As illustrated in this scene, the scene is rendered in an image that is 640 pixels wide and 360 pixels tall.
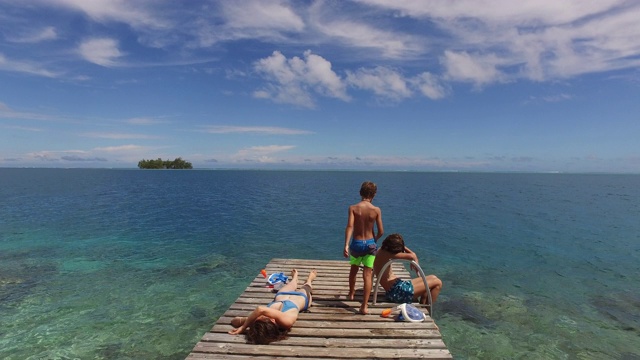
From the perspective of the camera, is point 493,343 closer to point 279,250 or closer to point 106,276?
point 279,250

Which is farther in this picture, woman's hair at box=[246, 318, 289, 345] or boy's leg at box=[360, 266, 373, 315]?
boy's leg at box=[360, 266, 373, 315]

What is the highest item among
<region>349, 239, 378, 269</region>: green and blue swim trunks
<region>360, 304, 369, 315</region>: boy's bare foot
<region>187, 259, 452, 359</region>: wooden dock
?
<region>349, 239, 378, 269</region>: green and blue swim trunks

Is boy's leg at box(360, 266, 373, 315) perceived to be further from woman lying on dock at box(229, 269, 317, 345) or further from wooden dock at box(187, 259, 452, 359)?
woman lying on dock at box(229, 269, 317, 345)

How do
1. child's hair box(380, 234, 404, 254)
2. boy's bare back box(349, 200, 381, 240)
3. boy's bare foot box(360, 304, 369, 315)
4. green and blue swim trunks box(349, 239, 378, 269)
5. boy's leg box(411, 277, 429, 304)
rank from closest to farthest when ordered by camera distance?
boy's bare back box(349, 200, 381, 240) → green and blue swim trunks box(349, 239, 378, 269) → boy's bare foot box(360, 304, 369, 315) → child's hair box(380, 234, 404, 254) → boy's leg box(411, 277, 429, 304)

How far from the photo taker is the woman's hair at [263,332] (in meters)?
6.98

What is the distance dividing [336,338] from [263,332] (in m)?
1.59

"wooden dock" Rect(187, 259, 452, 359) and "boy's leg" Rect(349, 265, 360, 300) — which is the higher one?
"boy's leg" Rect(349, 265, 360, 300)

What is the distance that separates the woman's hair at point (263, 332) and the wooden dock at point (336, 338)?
12cm

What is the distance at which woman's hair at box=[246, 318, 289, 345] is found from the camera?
22.9ft

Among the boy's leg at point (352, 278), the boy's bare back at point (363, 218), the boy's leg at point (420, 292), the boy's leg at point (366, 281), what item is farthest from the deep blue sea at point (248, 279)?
the boy's bare back at point (363, 218)

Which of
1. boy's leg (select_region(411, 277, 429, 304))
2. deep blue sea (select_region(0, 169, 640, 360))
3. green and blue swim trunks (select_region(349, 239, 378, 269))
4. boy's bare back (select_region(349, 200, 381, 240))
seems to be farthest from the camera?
deep blue sea (select_region(0, 169, 640, 360))

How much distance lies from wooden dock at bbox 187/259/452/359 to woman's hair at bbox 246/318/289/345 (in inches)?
4.8

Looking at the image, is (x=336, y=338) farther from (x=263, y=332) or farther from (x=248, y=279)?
(x=248, y=279)

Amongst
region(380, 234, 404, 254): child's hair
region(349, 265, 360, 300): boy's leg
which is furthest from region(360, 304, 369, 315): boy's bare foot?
region(380, 234, 404, 254): child's hair
